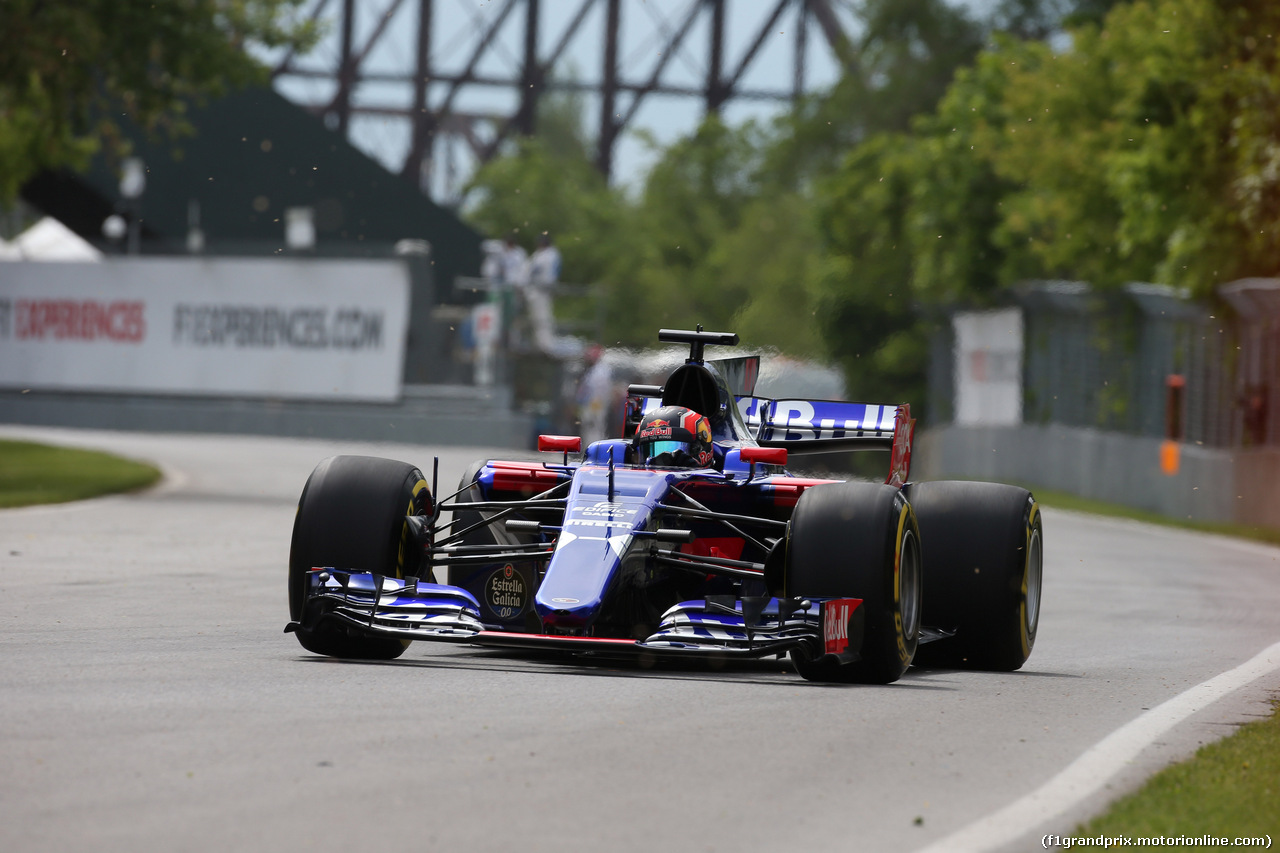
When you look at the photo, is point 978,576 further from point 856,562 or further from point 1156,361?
point 1156,361

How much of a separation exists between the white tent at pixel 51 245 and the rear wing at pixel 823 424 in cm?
3115

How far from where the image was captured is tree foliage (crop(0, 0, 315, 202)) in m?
22.0

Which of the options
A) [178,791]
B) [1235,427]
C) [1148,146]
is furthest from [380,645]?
[1148,146]

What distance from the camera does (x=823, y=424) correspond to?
1109 cm

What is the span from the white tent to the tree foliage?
15285 mm

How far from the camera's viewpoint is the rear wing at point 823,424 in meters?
10.7

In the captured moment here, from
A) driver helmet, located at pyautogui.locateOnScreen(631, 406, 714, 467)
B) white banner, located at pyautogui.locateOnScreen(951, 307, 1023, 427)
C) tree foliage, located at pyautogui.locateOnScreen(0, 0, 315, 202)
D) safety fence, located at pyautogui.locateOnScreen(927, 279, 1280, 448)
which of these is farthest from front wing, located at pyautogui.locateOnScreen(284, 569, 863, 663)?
white banner, located at pyautogui.locateOnScreen(951, 307, 1023, 427)

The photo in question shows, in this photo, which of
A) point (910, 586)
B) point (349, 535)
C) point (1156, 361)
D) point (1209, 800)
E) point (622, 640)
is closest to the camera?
point (1209, 800)

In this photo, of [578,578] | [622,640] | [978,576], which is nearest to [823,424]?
[978,576]

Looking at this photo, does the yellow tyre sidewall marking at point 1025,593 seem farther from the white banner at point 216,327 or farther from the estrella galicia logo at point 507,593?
the white banner at point 216,327

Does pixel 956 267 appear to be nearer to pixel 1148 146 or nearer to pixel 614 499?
pixel 1148 146

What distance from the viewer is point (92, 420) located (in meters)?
38.0

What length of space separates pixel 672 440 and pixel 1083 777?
3647 mm

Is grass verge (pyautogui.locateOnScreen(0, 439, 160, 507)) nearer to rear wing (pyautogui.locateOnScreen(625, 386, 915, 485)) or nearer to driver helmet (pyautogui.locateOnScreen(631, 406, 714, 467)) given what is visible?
rear wing (pyautogui.locateOnScreen(625, 386, 915, 485))
